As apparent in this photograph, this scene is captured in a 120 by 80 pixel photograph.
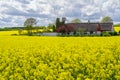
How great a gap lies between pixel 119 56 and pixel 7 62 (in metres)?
5.38

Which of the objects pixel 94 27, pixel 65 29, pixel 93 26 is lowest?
pixel 65 29

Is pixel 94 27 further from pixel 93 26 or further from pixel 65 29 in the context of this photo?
pixel 65 29

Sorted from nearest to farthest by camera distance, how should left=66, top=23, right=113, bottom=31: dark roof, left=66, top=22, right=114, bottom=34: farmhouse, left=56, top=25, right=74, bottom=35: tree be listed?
left=56, top=25, right=74, bottom=35: tree < left=66, top=22, right=114, bottom=34: farmhouse < left=66, top=23, right=113, bottom=31: dark roof

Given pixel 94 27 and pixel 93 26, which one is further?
pixel 93 26

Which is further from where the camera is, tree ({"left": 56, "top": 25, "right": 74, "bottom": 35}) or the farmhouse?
the farmhouse

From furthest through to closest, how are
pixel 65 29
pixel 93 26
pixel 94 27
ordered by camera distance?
pixel 93 26
pixel 94 27
pixel 65 29

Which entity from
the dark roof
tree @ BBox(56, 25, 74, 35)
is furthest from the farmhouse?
tree @ BBox(56, 25, 74, 35)

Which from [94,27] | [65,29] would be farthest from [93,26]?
[65,29]

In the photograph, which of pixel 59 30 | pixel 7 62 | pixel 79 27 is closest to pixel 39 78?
pixel 7 62

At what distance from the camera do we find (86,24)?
9425 centimetres

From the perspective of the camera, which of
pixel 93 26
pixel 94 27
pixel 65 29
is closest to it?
pixel 65 29

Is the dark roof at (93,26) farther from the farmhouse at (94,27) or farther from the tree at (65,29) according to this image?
the tree at (65,29)

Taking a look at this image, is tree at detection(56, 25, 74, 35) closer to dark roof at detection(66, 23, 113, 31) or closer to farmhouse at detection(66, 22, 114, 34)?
farmhouse at detection(66, 22, 114, 34)

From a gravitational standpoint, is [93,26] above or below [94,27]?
above
